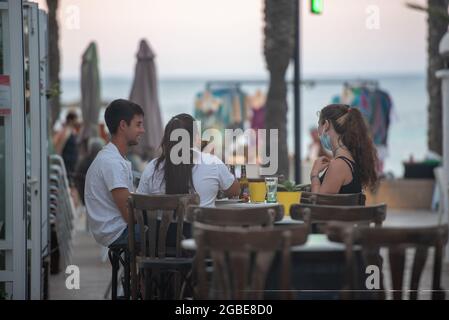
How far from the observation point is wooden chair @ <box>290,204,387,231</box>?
5.85 m

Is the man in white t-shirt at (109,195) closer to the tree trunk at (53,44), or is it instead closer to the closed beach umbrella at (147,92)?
the closed beach umbrella at (147,92)

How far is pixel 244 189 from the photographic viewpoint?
7.80m

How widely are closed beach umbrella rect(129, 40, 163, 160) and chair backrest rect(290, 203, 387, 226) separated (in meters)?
7.64

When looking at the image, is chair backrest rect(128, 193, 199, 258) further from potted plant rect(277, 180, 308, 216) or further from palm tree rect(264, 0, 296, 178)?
palm tree rect(264, 0, 296, 178)

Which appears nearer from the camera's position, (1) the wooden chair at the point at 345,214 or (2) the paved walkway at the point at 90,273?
(1) the wooden chair at the point at 345,214

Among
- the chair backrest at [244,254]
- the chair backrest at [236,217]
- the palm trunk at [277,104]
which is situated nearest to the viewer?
the chair backrest at [244,254]

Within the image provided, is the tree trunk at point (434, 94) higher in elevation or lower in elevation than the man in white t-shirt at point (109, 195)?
higher

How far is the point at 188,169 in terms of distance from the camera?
7.21 m

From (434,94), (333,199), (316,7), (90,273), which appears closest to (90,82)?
(316,7)

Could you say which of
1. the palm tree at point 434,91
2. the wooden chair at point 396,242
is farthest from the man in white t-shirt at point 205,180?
the palm tree at point 434,91

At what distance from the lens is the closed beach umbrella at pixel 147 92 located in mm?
13508

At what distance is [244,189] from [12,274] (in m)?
1.69

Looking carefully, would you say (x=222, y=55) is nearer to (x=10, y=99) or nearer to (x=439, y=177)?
(x=439, y=177)

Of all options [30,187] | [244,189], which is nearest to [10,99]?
[30,187]
